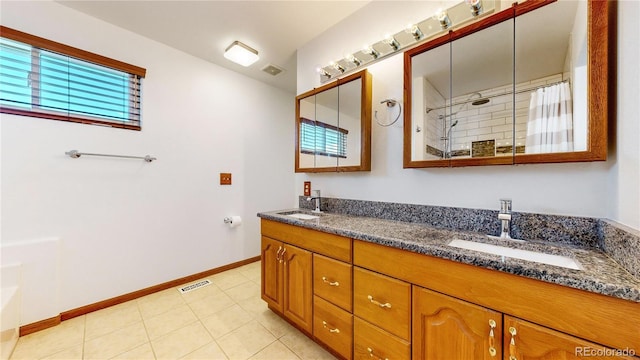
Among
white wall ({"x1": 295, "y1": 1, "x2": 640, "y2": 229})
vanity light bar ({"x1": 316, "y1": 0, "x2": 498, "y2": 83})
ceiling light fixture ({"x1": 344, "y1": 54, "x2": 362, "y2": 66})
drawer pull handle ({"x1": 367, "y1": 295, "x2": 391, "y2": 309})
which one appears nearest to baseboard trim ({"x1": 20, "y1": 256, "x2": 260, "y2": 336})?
white wall ({"x1": 295, "y1": 1, "x2": 640, "y2": 229})

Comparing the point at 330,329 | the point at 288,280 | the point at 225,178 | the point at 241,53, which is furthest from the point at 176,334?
the point at 241,53

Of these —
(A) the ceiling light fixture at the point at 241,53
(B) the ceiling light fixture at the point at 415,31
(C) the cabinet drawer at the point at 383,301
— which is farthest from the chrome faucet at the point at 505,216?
(A) the ceiling light fixture at the point at 241,53

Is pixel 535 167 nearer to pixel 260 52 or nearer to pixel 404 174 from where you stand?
pixel 404 174

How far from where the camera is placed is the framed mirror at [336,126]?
64.9 inches

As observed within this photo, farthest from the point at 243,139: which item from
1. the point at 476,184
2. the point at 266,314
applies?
the point at 476,184

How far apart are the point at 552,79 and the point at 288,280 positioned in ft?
5.81

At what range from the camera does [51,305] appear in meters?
1.62

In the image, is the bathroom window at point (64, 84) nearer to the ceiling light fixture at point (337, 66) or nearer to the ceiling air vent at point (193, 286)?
the ceiling air vent at point (193, 286)

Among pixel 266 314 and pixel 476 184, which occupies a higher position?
pixel 476 184

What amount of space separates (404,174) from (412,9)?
3.50ft

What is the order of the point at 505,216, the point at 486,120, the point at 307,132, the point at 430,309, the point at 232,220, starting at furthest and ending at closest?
the point at 232,220 → the point at 307,132 → the point at 486,120 → the point at 505,216 → the point at 430,309

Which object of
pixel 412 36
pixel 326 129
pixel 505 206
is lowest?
pixel 505 206

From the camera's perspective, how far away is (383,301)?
105 cm

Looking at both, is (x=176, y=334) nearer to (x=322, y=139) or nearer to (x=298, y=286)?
(x=298, y=286)
